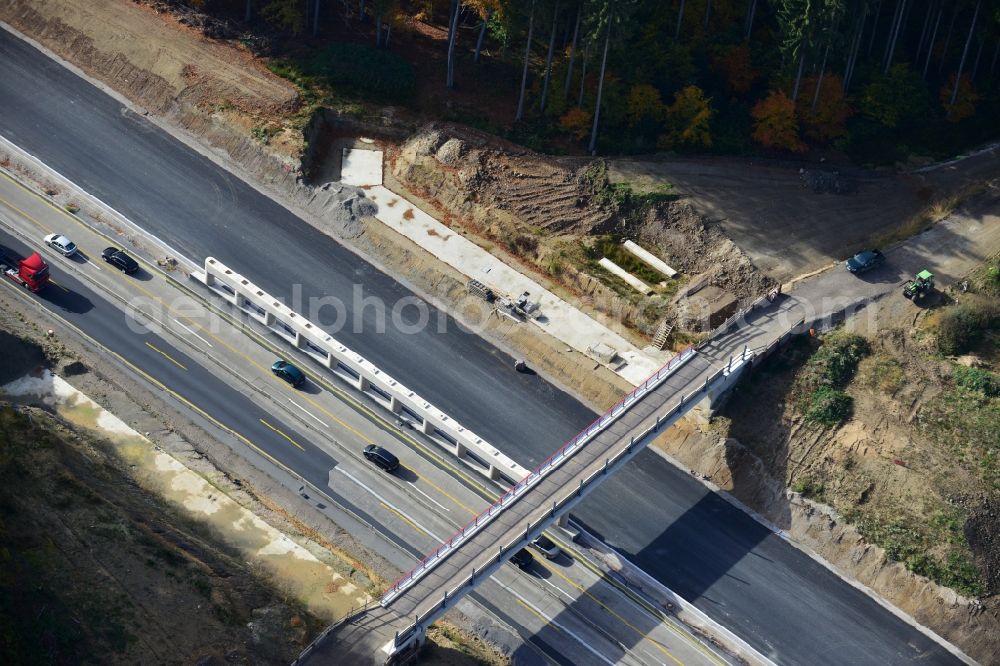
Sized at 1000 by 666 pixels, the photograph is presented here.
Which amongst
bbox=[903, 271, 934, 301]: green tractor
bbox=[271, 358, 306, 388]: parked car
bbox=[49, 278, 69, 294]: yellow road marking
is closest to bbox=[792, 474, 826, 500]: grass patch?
bbox=[903, 271, 934, 301]: green tractor

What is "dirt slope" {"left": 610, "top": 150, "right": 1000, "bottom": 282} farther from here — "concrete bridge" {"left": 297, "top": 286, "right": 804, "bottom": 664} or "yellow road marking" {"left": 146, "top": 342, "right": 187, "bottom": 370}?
"yellow road marking" {"left": 146, "top": 342, "right": 187, "bottom": 370}

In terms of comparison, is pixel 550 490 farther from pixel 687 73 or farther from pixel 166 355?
pixel 687 73

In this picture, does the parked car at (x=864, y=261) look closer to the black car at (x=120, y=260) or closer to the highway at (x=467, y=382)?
the highway at (x=467, y=382)

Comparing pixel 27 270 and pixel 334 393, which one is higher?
pixel 27 270

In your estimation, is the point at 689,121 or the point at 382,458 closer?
the point at 382,458

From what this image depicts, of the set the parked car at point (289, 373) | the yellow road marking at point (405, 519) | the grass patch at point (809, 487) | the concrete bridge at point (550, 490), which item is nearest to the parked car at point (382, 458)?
the yellow road marking at point (405, 519)

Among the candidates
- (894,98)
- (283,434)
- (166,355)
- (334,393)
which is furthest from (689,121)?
(166,355)
